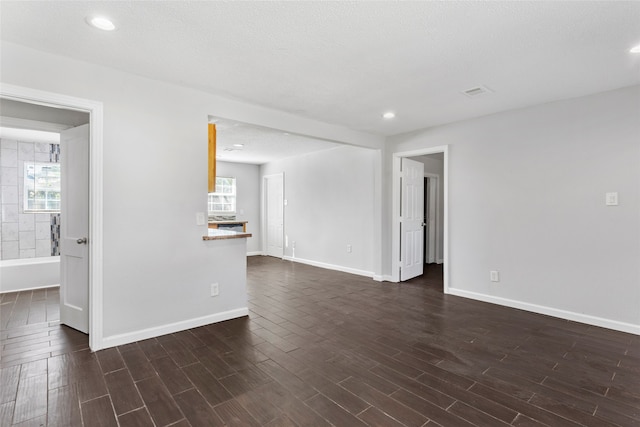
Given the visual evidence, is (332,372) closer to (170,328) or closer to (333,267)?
(170,328)

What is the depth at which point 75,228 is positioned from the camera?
3152mm

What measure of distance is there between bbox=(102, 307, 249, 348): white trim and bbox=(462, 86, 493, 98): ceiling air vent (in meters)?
3.36

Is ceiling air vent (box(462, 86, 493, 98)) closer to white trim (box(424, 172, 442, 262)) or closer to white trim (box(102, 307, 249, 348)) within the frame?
white trim (box(102, 307, 249, 348))

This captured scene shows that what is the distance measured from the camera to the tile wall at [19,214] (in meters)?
5.02

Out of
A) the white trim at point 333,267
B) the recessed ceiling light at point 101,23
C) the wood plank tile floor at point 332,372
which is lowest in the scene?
the wood plank tile floor at point 332,372

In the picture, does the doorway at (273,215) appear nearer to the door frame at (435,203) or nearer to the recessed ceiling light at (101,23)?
the door frame at (435,203)

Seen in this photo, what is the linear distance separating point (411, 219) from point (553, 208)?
216cm

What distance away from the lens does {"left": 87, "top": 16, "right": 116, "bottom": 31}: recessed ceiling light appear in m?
2.01

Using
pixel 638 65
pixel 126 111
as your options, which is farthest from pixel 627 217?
pixel 126 111

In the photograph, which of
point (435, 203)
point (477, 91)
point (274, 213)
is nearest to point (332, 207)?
point (274, 213)

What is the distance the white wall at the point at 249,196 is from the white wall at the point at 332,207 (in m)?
0.95

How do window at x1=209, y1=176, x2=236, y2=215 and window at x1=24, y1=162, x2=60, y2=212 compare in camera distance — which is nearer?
window at x1=24, y1=162, x2=60, y2=212

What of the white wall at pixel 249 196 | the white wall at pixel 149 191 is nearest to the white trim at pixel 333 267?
the white wall at pixel 249 196

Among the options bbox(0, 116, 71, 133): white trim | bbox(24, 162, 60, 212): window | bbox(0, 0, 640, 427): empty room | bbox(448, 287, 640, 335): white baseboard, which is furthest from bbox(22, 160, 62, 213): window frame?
bbox(448, 287, 640, 335): white baseboard
